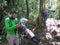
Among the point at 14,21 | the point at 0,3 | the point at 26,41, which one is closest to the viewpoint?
the point at 14,21

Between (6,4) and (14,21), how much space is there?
5.02 m

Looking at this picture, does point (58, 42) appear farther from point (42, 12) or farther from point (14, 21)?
point (14, 21)

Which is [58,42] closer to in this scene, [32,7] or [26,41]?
[26,41]

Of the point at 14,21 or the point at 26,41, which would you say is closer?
the point at 14,21

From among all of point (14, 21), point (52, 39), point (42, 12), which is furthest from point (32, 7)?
point (14, 21)

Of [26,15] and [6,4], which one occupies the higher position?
[6,4]

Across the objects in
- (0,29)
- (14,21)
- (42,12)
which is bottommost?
(0,29)

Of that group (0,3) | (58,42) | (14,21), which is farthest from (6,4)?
(14,21)

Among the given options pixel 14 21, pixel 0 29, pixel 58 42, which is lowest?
pixel 58 42

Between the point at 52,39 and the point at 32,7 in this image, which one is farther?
the point at 32,7

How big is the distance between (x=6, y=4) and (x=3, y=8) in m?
0.49

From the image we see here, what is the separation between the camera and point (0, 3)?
10023mm

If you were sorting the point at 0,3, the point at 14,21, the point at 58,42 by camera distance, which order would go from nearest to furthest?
the point at 14,21
the point at 58,42
the point at 0,3

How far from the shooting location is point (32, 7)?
1213 cm
